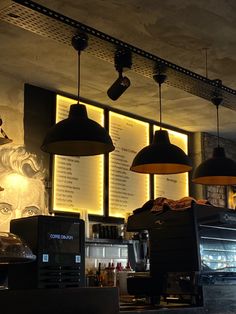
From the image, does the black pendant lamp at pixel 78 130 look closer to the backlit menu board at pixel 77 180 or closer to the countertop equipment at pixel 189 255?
the countertop equipment at pixel 189 255

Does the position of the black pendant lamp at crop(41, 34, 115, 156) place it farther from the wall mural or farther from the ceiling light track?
the wall mural

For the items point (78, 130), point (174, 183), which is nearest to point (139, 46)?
point (78, 130)

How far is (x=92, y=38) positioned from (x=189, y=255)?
1.51m

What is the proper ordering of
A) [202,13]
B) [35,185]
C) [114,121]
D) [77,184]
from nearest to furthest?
[202,13], [35,185], [77,184], [114,121]

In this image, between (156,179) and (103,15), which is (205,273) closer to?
(103,15)

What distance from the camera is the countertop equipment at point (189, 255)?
10.4 feet

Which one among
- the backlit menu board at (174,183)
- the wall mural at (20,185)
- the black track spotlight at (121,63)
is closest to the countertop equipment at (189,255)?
the black track spotlight at (121,63)

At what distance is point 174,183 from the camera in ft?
23.4

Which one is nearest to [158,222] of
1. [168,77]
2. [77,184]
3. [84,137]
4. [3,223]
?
[84,137]

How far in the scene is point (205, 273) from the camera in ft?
10.4

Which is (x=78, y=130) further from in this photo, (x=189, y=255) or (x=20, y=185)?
(x=20, y=185)

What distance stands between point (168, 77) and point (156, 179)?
9.47ft

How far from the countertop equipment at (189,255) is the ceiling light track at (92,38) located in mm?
1123

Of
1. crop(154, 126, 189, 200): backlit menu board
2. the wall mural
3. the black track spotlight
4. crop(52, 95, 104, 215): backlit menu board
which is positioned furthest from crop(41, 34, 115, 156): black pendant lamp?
crop(154, 126, 189, 200): backlit menu board
